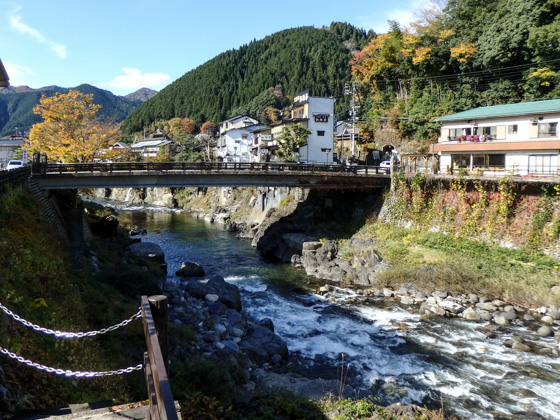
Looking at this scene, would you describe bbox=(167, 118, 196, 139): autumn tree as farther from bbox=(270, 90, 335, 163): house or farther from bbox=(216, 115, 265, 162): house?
bbox=(270, 90, 335, 163): house

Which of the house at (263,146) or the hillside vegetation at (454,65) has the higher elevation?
the hillside vegetation at (454,65)

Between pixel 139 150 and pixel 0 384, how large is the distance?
90.9 m

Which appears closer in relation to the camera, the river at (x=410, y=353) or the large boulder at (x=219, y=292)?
the river at (x=410, y=353)

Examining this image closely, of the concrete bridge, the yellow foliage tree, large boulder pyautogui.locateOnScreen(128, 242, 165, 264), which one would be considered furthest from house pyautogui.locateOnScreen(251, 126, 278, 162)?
large boulder pyautogui.locateOnScreen(128, 242, 165, 264)

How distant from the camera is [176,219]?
2144 inches

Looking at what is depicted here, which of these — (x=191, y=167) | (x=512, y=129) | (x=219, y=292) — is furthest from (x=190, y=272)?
(x=512, y=129)

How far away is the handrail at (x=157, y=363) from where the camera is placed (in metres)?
3.65

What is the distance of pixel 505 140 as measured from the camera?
2836 cm

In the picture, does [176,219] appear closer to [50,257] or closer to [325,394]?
[50,257]

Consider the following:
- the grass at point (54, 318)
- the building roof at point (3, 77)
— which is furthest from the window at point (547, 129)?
the building roof at point (3, 77)

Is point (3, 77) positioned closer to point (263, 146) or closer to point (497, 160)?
point (497, 160)

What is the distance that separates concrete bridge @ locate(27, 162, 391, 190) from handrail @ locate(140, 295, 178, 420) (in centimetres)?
2383

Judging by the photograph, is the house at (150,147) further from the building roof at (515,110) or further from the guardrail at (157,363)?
the guardrail at (157,363)

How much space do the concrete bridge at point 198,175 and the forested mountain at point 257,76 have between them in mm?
76956
